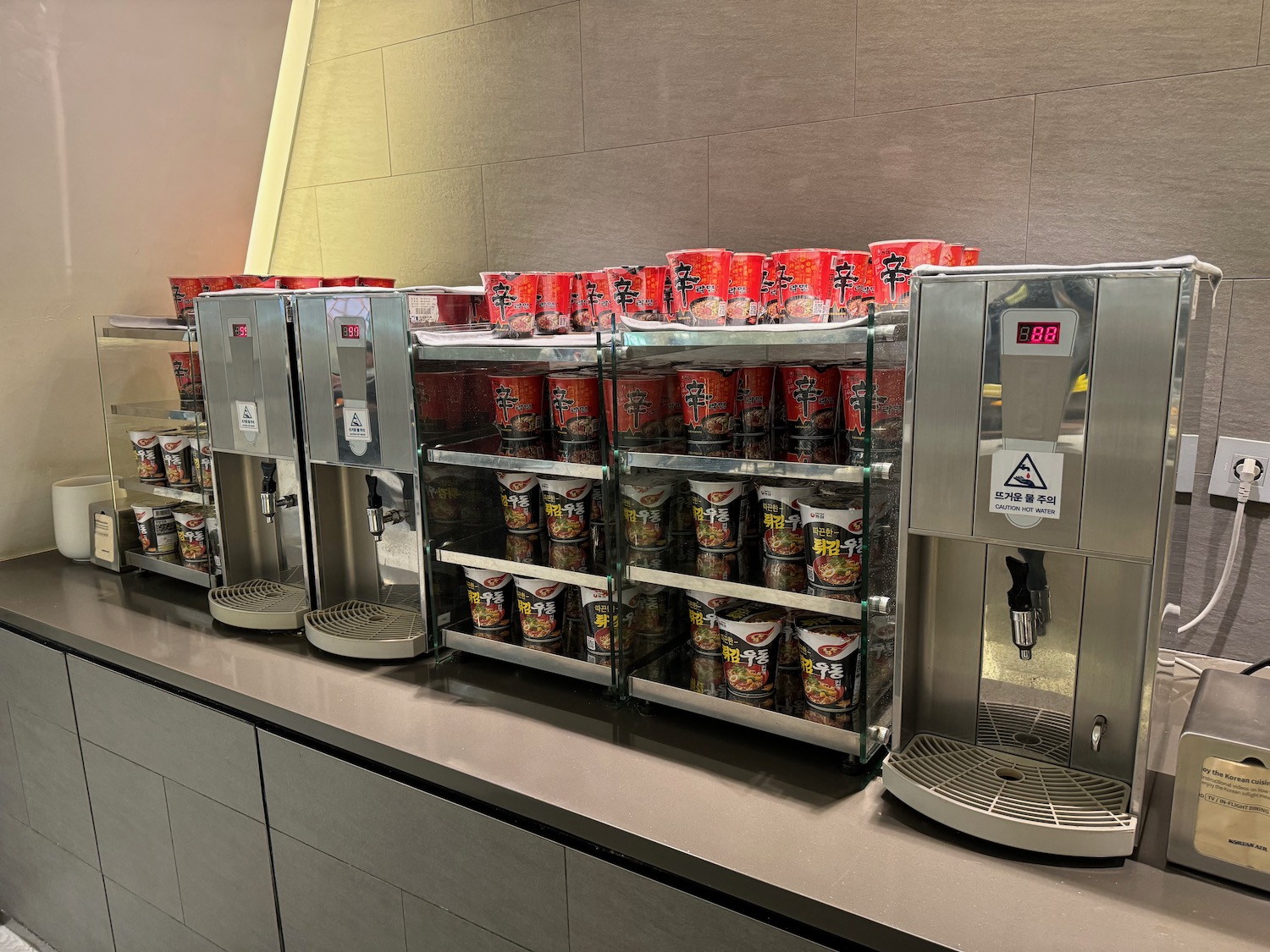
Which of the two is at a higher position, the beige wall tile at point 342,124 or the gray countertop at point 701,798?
the beige wall tile at point 342,124

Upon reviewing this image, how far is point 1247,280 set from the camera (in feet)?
4.72

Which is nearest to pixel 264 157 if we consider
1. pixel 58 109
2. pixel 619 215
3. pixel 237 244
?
pixel 237 244

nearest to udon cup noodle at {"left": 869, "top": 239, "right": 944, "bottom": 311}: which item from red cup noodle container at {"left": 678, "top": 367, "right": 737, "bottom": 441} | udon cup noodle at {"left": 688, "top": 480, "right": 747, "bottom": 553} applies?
red cup noodle container at {"left": 678, "top": 367, "right": 737, "bottom": 441}

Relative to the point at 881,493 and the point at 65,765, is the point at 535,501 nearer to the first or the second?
the point at 881,493

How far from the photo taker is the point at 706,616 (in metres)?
1.46

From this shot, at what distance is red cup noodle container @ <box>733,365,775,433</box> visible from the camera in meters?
1.41

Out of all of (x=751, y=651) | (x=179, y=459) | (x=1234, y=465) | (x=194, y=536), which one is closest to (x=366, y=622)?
(x=194, y=536)

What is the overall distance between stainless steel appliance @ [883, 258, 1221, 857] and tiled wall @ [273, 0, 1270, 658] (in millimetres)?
424

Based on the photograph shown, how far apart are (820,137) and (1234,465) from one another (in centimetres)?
95

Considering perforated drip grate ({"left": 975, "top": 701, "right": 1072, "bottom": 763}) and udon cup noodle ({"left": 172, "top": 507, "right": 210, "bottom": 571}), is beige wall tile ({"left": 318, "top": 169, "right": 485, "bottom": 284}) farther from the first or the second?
perforated drip grate ({"left": 975, "top": 701, "right": 1072, "bottom": 763})

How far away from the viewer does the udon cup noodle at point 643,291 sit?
1.47 m

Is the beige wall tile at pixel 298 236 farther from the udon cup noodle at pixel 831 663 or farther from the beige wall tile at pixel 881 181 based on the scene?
the udon cup noodle at pixel 831 663

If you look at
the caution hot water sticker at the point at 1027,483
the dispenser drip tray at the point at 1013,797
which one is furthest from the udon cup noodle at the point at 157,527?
the caution hot water sticker at the point at 1027,483

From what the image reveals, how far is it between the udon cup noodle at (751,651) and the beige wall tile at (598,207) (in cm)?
92
